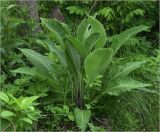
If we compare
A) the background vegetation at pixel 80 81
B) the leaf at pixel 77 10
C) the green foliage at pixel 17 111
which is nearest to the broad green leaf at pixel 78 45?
the background vegetation at pixel 80 81

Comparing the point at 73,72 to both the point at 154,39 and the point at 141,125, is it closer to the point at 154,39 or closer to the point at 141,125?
the point at 141,125

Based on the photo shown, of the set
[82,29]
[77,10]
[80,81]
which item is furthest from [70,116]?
[77,10]

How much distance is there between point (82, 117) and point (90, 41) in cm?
69

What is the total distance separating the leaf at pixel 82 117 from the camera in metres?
3.54

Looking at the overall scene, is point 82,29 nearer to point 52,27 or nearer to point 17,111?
point 52,27

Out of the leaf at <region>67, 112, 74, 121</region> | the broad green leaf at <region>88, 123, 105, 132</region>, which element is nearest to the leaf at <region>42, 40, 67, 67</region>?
the leaf at <region>67, 112, 74, 121</region>

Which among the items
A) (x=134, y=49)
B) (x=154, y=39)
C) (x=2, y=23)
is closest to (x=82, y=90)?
(x=2, y=23)

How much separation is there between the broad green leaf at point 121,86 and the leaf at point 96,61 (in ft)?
0.62

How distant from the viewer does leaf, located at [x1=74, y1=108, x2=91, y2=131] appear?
11.6 ft

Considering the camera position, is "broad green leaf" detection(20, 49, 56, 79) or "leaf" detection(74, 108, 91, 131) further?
"broad green leaf" detection(20, 49, 56, 79)

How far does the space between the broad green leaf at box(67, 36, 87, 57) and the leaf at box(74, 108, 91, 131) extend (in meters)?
0.52

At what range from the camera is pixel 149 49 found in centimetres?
551

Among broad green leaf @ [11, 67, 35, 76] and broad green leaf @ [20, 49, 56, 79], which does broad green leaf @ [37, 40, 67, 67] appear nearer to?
broad green leaf @ [20, 49, 56, 79]

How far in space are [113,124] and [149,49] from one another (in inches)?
75.5
